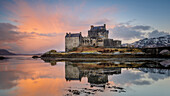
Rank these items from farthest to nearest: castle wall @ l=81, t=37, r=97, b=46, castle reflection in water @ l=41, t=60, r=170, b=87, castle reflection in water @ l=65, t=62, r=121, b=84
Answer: castle wall @ l=81, t=37, r=97, b=46
castle reflection in water @ l=41, t=60, r=170, b=87
castle reflection in water @ l=65, t=62, r=121, b=84

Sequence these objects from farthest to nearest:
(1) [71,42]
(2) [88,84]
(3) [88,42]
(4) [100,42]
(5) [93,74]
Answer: (1) [71,42]
(3) [88,42]
(4) [100,42]
(5) [93,74]
(2) [88,84]

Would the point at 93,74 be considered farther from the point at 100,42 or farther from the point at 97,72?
the point at 100,42

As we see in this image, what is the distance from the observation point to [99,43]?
64812mm

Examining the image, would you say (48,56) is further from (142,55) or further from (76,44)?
(142,55)

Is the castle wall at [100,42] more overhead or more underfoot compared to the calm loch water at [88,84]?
more overhead

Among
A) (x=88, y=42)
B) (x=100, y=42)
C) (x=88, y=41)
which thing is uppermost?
(x=88, y=41)

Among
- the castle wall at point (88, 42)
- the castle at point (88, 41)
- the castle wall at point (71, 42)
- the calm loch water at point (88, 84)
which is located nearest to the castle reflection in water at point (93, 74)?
the calm loch water at point (88, 84)

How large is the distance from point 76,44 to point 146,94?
2349 inches

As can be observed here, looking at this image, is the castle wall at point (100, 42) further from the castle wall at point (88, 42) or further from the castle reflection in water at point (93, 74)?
the castle reflection in water at point (93, 74)

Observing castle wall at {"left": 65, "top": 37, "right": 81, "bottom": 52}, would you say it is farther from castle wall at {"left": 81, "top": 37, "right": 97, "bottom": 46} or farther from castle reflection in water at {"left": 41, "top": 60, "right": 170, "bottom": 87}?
castle reflection in water at {"left": 41, "top": 60, "right": 170, "bottom": 87}

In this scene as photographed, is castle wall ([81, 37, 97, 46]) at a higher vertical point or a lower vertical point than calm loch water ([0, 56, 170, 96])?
higher

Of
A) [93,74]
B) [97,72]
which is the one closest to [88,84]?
[93,74]

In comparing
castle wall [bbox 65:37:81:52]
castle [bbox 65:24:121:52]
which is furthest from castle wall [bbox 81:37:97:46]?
castle wall [bbox 65:37:81:52]

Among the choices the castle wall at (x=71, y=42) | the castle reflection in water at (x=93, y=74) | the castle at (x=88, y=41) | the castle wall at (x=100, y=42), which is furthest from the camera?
the castle wall at (x=71, y=42)
